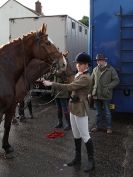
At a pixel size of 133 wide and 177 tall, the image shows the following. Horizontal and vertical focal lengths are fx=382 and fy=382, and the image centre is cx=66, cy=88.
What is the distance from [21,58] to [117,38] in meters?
3.61

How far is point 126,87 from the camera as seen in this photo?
942 cm

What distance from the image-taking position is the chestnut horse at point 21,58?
6.22 m

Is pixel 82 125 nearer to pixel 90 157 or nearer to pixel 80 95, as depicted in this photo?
pixel 80 95

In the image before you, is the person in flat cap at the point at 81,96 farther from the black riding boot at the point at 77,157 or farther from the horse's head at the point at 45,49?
the horse's head at the point at 45,49

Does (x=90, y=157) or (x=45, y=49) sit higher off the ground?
(x=45, y=49)

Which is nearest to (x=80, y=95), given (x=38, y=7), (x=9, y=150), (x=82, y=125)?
(x=82, y=125)

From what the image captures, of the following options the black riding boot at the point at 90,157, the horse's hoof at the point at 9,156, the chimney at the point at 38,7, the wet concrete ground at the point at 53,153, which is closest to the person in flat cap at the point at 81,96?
the black riding boot at the point at 90,157

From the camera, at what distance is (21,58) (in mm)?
6484

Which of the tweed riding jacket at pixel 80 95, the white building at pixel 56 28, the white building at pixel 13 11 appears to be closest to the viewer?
the tweed riding jacket at pixel 80 95

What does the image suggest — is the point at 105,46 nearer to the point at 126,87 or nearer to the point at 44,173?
the point at 126,87

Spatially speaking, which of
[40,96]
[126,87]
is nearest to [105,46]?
[126,87]

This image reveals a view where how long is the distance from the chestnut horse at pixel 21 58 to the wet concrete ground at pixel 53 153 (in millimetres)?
960

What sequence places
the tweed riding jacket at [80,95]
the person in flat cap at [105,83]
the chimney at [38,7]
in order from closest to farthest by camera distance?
the tweed riding jacket at [80,95] < the person in flat cap at [105,83] < the chimney at [38,7]

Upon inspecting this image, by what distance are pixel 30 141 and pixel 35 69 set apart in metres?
2.10
